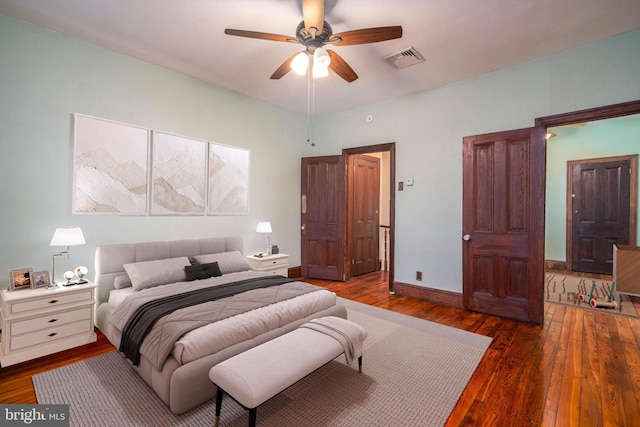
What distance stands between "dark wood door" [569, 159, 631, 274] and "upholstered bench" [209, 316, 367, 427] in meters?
6.30

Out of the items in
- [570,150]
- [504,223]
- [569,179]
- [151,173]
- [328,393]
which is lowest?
[328,393]

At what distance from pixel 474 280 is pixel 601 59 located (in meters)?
2.81

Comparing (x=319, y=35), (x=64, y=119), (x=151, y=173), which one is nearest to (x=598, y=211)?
(x=319, y=35)

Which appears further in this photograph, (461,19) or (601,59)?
(601,59)

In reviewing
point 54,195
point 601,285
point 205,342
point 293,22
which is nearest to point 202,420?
point 205,342

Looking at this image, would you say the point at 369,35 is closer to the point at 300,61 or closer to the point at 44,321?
the point at 300,61

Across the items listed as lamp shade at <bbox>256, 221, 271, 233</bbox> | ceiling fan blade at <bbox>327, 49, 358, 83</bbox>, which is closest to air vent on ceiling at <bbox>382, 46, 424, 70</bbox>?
ceiling fan blade at <bbox>327, 49, 358, 83</bbox>

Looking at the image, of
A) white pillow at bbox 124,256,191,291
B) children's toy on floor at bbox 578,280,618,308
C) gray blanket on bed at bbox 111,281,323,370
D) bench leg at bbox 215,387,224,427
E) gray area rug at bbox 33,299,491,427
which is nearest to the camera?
bench leg at bbox 215,387,224,427

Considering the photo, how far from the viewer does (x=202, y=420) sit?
1.81m

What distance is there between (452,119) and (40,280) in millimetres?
5124

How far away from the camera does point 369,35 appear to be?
90.9 inches

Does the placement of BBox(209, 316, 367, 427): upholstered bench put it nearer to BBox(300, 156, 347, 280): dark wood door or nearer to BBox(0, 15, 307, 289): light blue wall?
BBox(0, 15, 307, 289): light blue wall

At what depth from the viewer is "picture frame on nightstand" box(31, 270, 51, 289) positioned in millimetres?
2652

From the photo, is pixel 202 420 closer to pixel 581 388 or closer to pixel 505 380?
pixel 505 380
